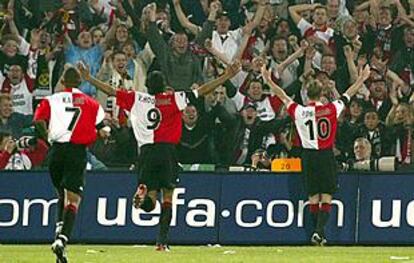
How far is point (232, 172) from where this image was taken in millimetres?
20234

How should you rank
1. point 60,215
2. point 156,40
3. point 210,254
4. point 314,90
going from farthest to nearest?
point 156,40 < point 314,90 < point 210,254 < point 60,215

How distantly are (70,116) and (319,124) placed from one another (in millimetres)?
5499

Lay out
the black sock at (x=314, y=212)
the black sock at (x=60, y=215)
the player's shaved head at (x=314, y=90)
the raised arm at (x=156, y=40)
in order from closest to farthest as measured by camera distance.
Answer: the black sock at (x=60, y=215)
the player's shaved head at (x=314, y=90)
the black sock at (x=314, y=212)
the raised arm at (x=156, y=40)

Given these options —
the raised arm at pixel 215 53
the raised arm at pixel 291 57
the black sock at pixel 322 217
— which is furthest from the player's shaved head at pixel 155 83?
the raised arm at pixel 291 57

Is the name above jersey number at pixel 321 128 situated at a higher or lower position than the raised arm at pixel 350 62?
lower

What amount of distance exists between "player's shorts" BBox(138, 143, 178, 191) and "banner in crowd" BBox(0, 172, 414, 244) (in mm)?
2315

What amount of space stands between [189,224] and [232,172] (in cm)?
111

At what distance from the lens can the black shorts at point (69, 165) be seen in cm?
1486

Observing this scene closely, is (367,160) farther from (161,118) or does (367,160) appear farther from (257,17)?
(161,118)

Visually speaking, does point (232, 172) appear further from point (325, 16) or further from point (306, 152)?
point (325, 16)

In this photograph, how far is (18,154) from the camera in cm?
2072

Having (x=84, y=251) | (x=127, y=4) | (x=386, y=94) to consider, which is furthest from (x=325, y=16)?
(x=84, y=251)

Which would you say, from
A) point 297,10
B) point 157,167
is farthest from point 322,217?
point 297,10

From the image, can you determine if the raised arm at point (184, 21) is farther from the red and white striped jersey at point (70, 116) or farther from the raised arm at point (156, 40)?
the red and white striped jersey at point (70, 116)
